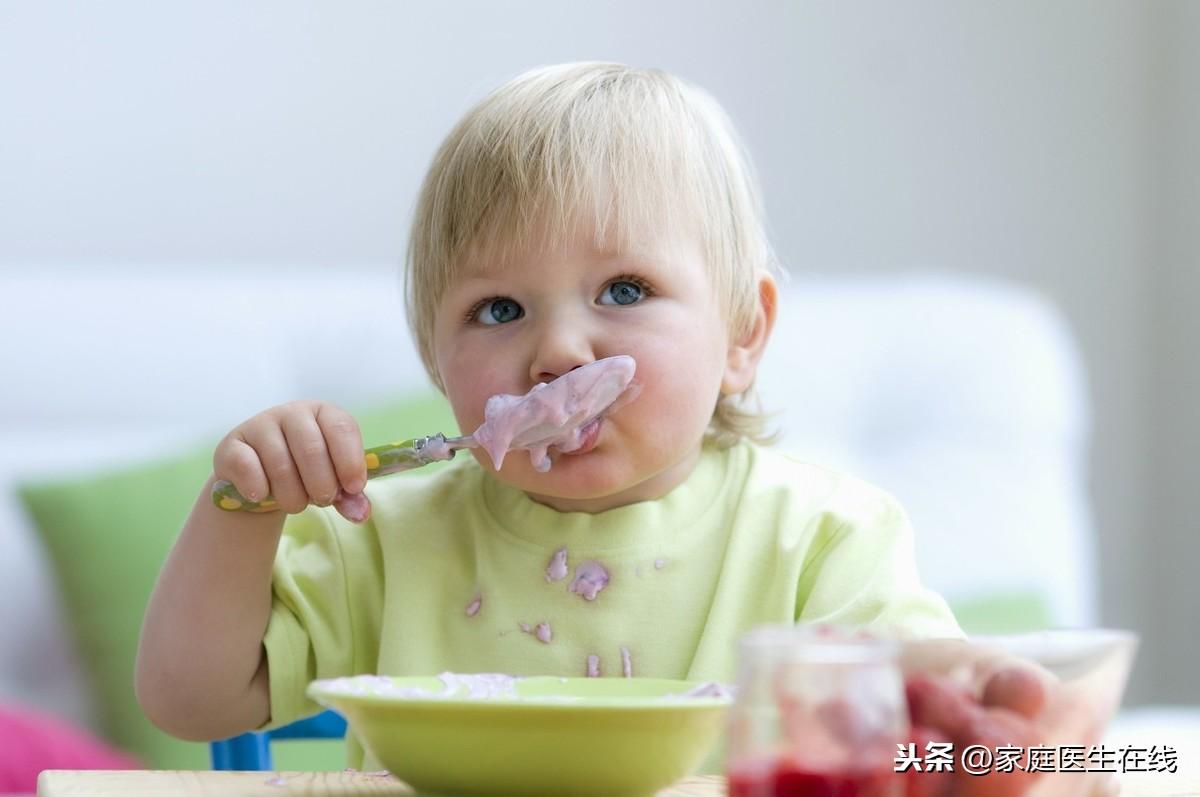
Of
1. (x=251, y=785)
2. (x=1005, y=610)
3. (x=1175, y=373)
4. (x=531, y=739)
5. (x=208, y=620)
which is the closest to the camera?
(x=531, y=739)

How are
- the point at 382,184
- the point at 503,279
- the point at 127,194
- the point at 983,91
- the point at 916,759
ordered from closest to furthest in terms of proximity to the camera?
1. the point at 916,759
2. the point at 503,279
3. the point at 127,194
4. the point at 382,184
5. the point at 983,91

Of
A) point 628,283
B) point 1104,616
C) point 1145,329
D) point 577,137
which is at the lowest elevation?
point 1104,616

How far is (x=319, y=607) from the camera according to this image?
3.80 ft

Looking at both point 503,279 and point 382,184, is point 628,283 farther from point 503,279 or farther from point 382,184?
point 382,184

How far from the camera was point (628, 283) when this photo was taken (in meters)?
1.09

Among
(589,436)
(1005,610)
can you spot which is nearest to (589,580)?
(589,436)

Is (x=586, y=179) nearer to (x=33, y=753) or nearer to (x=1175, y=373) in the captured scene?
(x=33, y=753)

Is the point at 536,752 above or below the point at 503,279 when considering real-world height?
below

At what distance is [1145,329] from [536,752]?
223 cm

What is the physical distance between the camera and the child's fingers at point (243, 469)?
977mm

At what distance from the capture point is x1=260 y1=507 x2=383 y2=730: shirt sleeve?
1124 mm

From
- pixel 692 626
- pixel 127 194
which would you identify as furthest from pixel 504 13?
pixel 692 626

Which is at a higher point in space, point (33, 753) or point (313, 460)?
point (313, 460)

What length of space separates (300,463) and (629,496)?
0.96ft
